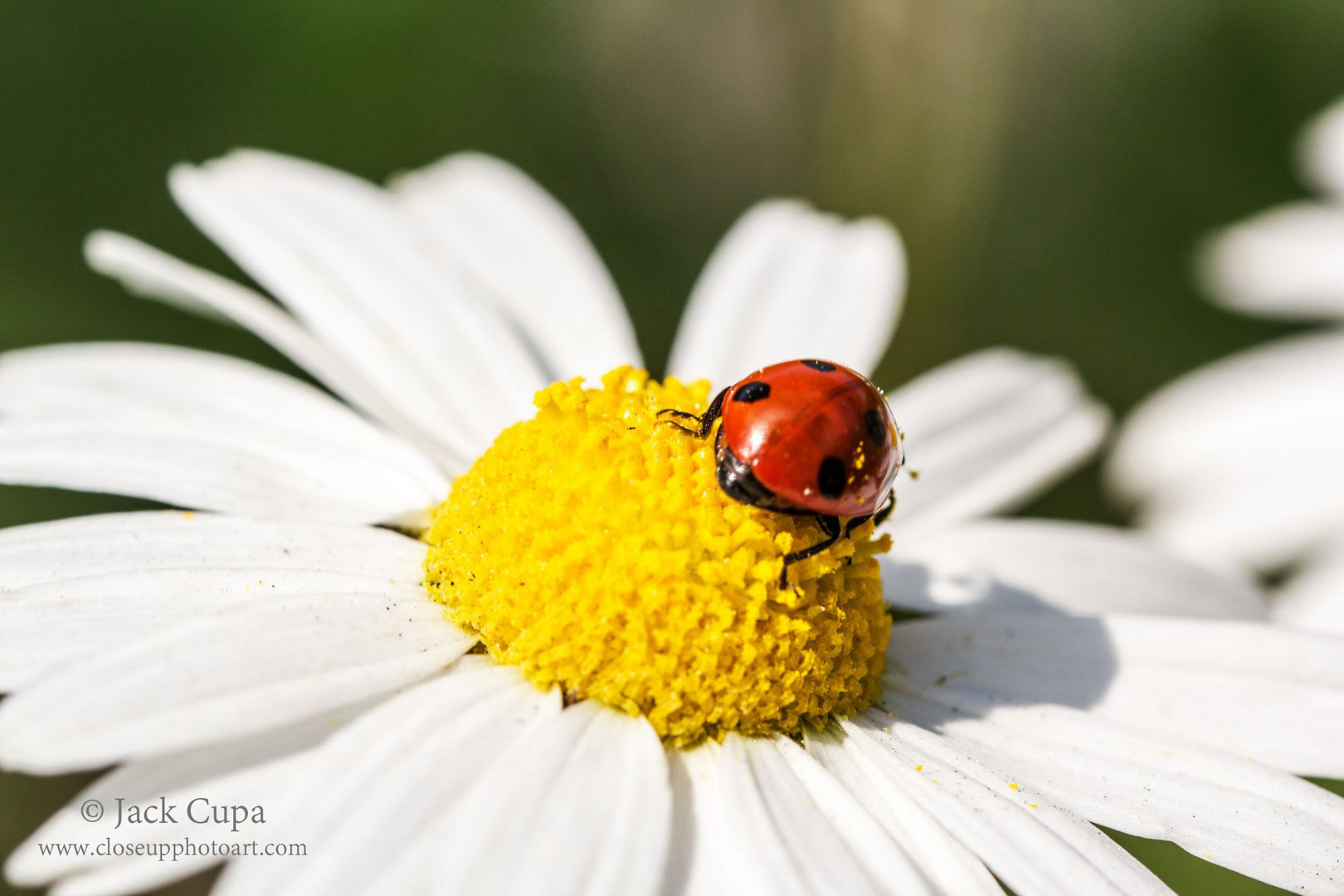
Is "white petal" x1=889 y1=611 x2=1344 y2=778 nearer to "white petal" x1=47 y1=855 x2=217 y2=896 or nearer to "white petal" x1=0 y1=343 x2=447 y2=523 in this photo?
"white petal" x1=0 y1=343 x2=447 y2=523

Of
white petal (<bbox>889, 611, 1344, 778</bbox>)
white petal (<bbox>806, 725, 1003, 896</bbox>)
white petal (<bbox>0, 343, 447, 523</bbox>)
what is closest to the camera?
white petal (<bbox>806, 725, 1003, 896</bbox>)

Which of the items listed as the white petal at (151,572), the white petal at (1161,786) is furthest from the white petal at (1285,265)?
the white petal at (151,572)

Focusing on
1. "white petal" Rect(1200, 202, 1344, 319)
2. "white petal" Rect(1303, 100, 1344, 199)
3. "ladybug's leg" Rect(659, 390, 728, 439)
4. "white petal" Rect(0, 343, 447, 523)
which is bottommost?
"ladybug's leg" Rect(659, 390, 728, 439)

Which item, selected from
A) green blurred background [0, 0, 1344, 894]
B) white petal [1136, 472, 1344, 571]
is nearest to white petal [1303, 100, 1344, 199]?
green blurred background [0, 0, 1344, 894]

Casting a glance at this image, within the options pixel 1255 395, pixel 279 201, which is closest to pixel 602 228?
pixel 279 201

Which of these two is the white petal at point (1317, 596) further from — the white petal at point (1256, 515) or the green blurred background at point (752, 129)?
the green blurred background at point (752, 129)

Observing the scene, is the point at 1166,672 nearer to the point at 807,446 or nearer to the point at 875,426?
the point at 875,426

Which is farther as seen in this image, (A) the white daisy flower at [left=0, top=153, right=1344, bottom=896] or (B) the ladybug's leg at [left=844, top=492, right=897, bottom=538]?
(B) the ladybug's leg at [left=844, top=492, right=897, bottom=538]
